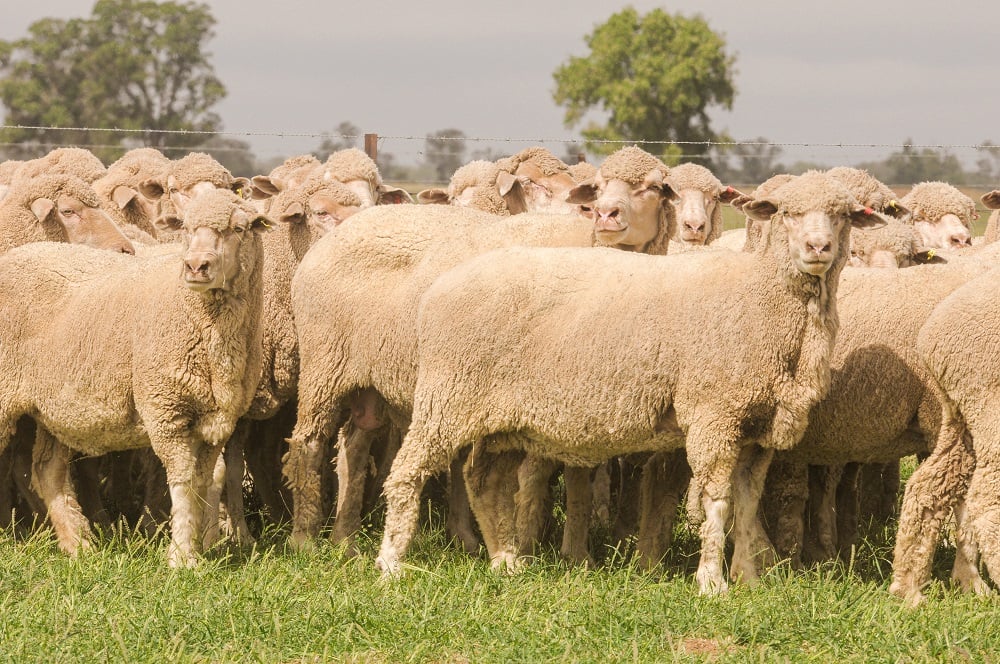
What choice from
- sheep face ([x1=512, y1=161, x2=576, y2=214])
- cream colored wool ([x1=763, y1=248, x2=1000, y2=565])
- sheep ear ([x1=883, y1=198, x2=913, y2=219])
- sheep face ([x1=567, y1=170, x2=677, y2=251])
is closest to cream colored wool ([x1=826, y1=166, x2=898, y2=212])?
sheep ear ([x1=883, y1=198, x2=913, y2=219])

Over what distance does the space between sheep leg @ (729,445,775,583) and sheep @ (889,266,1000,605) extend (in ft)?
2.07

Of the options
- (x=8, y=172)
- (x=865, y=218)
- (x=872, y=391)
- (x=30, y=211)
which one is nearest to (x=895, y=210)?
(x=872, y=391)

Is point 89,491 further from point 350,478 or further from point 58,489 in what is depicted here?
point 350,478

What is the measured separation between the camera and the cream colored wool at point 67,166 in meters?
11.5

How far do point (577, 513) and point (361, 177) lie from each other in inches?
146

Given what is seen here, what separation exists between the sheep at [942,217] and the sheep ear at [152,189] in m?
5.13

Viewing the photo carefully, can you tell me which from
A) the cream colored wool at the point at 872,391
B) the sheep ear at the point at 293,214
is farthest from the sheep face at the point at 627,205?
the sheep ear at the point at 293,214

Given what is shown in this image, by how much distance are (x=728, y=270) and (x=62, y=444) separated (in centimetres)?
364

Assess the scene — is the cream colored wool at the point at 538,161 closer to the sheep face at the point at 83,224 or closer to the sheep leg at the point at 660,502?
the sheep face at the point at 83,224

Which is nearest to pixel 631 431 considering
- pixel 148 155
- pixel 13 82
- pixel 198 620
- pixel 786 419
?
pixel 786 419

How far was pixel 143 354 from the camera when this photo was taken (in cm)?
721

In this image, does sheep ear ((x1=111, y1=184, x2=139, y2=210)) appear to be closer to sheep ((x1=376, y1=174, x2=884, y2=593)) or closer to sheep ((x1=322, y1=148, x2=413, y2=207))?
sheep ((x1=322, y1=148, x2=413, y2=207))

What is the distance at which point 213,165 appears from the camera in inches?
396

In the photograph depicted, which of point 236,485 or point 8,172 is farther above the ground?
point 8,172
